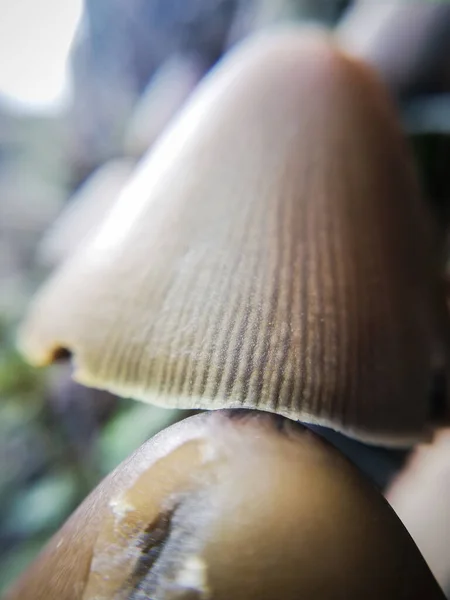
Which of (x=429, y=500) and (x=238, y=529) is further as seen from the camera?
(x=429, y=500)

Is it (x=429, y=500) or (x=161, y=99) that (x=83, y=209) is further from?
(x=429, y=500)

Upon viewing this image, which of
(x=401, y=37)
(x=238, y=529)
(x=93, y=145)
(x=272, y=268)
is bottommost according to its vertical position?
(x=238, y=529)

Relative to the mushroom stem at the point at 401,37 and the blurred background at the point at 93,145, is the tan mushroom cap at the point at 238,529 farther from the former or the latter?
the mushroom stem at the point at 401,37

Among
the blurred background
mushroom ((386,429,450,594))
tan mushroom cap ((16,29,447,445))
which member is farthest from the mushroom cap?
mushroom ((386,429,450,594))

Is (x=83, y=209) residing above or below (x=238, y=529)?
→ above

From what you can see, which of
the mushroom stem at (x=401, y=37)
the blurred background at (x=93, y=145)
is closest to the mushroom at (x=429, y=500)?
→ the blurred background at (x=93, y=145)

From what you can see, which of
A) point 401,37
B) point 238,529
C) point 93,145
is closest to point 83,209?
point 93,145

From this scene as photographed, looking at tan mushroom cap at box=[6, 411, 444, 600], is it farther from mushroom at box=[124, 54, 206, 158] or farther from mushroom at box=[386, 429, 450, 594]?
mushroom at box=[124, 54, 206, 158]
